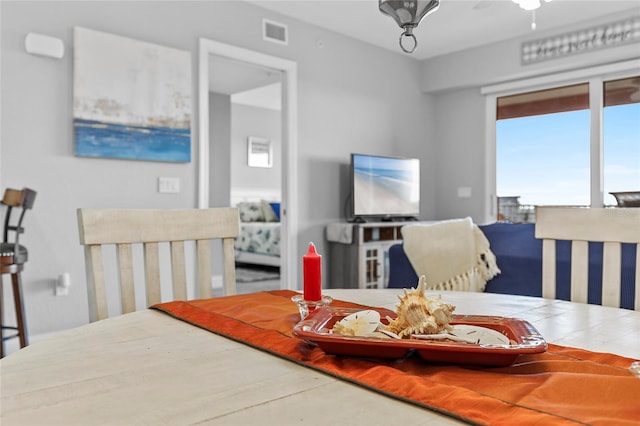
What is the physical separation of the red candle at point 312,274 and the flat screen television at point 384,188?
372 cm

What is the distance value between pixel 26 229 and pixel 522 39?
4.74m

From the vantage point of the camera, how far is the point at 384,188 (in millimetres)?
5055

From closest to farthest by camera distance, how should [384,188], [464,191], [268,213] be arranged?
[384,188], [464,191], [268,213]

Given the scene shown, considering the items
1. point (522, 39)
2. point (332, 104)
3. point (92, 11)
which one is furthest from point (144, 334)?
point (522, 39)

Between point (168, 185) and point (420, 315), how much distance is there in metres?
3.11

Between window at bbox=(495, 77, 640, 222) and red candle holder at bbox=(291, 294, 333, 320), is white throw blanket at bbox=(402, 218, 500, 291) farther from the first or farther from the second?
window at bbox=(495, 77, 640, 222)

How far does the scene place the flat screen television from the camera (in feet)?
15.7

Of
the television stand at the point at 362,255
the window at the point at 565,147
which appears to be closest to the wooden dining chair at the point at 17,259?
the television stand at the point at 362,255

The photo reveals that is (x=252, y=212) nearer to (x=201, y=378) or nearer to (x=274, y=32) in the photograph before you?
(x=274, y=32)

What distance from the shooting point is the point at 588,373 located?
688mm

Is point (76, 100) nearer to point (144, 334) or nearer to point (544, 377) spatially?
point (144, 334)

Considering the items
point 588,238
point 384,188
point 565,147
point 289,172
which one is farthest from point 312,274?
point 565,147

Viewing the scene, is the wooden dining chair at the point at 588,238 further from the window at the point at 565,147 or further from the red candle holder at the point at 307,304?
the window at the point at 565,147

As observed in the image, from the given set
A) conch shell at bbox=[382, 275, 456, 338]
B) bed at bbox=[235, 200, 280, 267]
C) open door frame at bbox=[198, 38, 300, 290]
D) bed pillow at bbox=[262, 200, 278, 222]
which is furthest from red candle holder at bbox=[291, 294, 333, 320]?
bed pillow at bbox=[262, 200, 278, 222]
